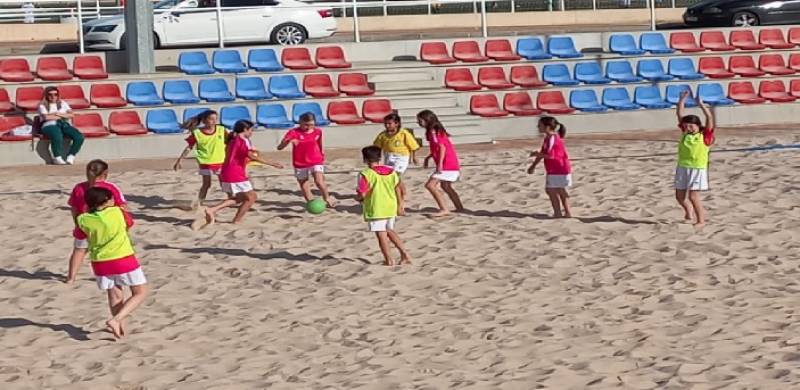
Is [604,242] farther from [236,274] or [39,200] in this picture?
[39,200]

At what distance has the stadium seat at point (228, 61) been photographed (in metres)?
24.5

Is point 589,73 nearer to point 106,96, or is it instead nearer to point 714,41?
point 714,41

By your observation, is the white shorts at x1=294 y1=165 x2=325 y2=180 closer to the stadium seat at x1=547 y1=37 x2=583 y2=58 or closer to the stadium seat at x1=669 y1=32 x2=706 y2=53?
the stadium seat at x1=547 y1=37 x2=583 y2=58

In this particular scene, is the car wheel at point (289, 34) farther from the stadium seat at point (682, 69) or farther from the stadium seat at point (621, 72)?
the stadium seat at point (682, 69)

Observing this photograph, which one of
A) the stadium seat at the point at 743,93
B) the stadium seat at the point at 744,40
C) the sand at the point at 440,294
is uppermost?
the stadium seat at the point at 744,40

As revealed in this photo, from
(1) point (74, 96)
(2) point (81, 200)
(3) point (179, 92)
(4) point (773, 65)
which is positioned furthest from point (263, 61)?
(2) point (81, 200)

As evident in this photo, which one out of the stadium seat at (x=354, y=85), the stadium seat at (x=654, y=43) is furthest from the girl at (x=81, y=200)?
the stadium seat at (x=654, y=43)

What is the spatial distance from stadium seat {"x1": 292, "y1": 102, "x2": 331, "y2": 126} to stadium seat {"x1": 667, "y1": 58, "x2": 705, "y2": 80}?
704 centimetres

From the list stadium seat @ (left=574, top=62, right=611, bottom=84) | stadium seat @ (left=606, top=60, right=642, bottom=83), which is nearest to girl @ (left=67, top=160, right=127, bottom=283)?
stadium seat @ (left=574, top=62, right=611, bottom=84)

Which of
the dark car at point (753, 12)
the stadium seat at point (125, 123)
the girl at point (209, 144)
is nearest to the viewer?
the girl at point (209, 144)

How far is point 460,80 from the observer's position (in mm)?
25531

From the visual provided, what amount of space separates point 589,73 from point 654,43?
195 cm

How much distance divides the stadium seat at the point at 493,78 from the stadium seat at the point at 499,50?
560 mm

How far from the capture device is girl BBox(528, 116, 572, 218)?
1609 centimetres
